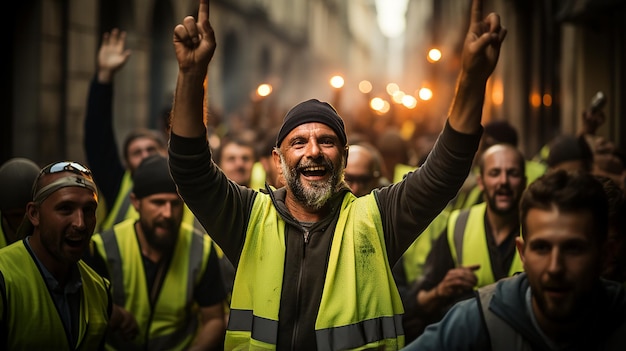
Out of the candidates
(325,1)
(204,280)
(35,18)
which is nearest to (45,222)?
(204,280)

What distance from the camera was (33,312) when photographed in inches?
173

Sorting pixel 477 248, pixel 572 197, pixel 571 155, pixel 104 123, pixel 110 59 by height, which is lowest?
pixel 477 248

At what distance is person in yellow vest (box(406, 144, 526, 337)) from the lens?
595 cm

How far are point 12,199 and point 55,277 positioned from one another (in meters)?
1.30

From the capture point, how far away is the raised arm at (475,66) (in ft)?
12.6

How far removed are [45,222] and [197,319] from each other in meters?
1.58

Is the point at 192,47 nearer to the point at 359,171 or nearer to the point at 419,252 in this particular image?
the point at 359,171

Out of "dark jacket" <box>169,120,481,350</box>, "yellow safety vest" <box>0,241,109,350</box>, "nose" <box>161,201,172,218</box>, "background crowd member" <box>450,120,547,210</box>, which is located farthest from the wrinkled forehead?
"background crowd member" <box>450,120,547,210</box>

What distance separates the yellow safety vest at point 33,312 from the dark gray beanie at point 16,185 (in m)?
1.17

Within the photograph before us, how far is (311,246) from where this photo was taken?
4.20 meters

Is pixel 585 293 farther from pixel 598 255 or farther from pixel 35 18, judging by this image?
pixel 35 18

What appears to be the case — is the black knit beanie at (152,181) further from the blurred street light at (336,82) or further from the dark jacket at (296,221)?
the blurred street light at (336,82)

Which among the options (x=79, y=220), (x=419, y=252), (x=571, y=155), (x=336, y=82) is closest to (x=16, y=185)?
→ (x=79, y=220)

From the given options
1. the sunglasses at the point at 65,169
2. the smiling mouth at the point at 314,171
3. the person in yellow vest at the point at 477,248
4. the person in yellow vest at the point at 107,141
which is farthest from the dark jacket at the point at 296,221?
the person in yellow vest at the point at 107,141
